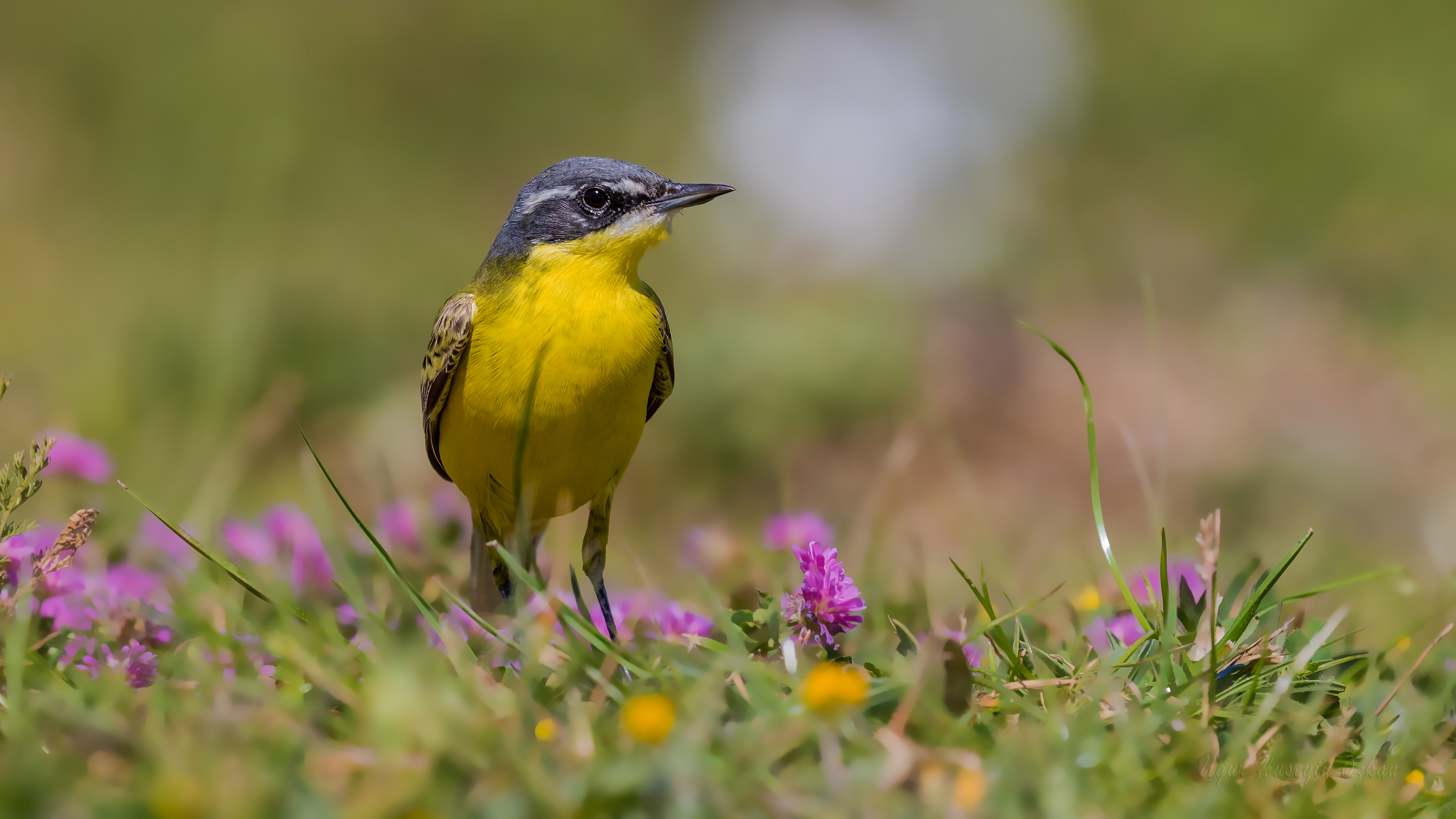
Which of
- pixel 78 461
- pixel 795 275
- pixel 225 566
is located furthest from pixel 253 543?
pixel 795 275

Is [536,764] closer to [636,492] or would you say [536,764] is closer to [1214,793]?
[1214,793]

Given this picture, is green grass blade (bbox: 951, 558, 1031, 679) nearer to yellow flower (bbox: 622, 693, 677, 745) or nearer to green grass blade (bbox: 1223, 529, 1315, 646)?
green grass blade (bbox: 1223, 529, 1315, 646)

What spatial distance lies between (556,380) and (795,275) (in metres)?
12.6

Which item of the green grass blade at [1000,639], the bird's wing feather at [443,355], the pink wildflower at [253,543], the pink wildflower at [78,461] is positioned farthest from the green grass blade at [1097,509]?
the pink wildflower at [78,461]

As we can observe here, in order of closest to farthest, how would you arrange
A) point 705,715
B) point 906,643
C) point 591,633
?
point 705,715, point 591,633, point 906,643

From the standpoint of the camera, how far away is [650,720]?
2121 millimetres

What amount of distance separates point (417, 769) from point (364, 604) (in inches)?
29.8

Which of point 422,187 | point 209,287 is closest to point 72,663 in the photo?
point 209,287

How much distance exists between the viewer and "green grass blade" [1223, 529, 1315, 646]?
2.72 m

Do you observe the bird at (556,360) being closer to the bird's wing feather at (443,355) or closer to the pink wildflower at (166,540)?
the bird's wing feather at (443,355)

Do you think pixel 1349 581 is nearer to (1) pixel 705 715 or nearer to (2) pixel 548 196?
(1) pixel 705 715

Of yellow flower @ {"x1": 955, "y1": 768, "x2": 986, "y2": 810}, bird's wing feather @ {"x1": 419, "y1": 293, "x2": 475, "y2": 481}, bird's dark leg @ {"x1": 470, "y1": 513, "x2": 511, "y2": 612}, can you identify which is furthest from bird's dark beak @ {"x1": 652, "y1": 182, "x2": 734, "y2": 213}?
yellow flower @ {"x1": 955, "y1": 768, "x2": 986, "y2": 810}

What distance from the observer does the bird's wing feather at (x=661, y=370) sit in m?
4.47

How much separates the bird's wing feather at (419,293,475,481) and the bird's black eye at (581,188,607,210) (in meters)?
0.61
